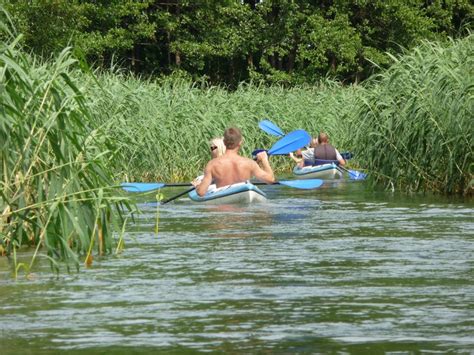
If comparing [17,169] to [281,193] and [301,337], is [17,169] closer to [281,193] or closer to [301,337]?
[301,337]

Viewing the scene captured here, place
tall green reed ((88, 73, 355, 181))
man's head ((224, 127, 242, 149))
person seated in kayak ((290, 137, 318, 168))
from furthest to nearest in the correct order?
1. person seated in kayak ((290, 137, 318, 168))
2. tall green reed ((88, 73, 355, 181))
3. man's head ((224, 127, 242, 149))

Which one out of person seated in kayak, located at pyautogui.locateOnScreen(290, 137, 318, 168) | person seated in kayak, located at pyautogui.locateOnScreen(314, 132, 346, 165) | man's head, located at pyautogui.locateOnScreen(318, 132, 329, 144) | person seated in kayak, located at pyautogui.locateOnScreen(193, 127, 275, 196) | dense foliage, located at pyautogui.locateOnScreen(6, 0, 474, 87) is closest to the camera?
person seated in kayak, located at pyautogui.locateOnScreen(193, 127, 275, 196)

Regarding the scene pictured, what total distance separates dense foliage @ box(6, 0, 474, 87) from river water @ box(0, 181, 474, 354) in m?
28.5

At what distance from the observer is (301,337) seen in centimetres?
733

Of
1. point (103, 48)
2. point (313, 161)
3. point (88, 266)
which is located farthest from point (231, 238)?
point (103, 48)

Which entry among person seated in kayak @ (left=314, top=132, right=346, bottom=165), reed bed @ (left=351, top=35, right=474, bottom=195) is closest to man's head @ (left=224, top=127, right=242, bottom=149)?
reed bed @ (left=351, top=35, right=474, bottom=195)

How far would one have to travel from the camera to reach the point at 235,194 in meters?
16.9

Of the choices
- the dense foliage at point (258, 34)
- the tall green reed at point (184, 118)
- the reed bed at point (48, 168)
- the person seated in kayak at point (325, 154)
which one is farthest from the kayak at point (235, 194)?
the dense foliage at point (258, 34)

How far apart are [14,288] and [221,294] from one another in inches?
57.4

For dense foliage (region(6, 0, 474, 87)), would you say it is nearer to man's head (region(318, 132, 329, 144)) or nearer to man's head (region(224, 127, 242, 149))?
man's head (region(318, 132, 329, 144))

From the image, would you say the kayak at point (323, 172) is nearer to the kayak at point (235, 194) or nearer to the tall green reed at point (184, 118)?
the tall green reed at point (184, 118)

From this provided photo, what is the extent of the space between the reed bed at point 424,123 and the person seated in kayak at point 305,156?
21.7 ft

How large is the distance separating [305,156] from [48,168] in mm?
16186

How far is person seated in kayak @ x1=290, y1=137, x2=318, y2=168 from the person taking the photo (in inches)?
1035
